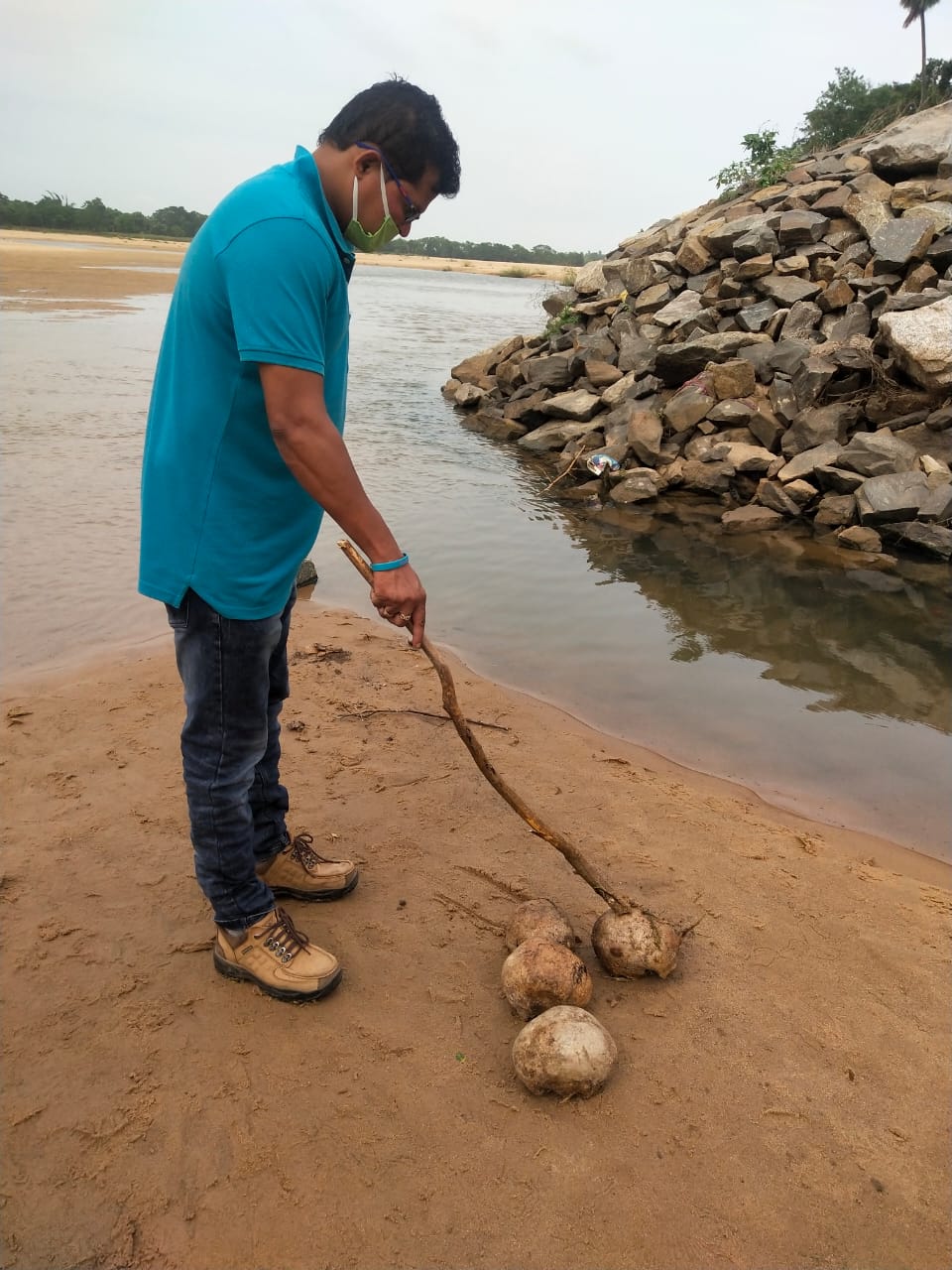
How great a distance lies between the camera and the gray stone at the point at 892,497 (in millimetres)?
7051

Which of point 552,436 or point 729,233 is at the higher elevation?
point 729,233

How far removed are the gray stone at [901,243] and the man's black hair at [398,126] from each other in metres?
8.82

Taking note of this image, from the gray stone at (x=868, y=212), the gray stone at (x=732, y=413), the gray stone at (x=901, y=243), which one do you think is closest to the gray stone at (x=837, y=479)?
the gray stone at (x=732, y=413)

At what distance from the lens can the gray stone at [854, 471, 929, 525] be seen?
23.1ft

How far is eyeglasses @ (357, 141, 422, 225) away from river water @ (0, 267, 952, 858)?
108 inches

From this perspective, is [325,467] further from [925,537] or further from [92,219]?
[92,219]

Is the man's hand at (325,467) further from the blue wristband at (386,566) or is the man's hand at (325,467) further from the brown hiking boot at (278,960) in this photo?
the brown hiking boot at (278,960)

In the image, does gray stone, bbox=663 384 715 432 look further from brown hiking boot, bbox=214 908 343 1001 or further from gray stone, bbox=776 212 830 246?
brown hiking boot, bbox=214 908 343 1001

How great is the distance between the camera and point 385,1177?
1.89m

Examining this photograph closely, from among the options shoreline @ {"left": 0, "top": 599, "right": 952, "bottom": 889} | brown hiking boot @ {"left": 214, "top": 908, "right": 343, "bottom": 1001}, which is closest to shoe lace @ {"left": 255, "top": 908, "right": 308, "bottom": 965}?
brown hiking boot @ {"left": 214, "top": 908, "right": 343, "bottom": 1001}

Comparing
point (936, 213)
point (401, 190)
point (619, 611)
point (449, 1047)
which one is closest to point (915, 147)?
point (936, 213)

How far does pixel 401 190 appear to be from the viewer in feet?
6.68

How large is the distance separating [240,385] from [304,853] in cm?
156

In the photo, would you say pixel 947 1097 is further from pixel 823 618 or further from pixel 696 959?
pixel 823 618
